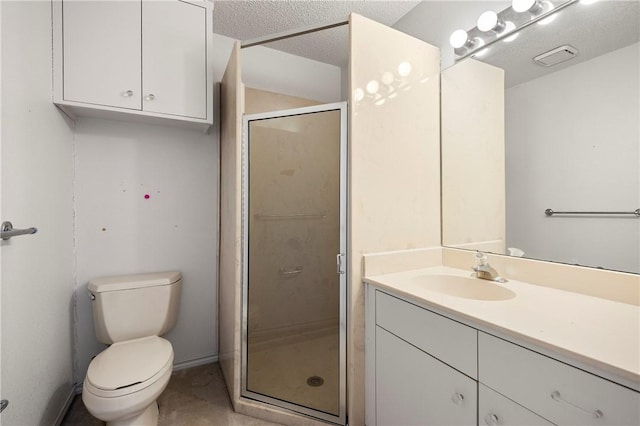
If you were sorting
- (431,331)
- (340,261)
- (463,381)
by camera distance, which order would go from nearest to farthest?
(463,381), (431,331), (340,261)

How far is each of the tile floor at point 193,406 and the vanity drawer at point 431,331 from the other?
0.97m

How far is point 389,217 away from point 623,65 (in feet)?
3.47

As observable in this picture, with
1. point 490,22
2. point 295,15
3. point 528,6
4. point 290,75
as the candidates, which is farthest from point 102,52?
point 528,6

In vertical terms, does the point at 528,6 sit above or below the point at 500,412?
above

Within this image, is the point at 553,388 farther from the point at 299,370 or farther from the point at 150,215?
the point at 150,215

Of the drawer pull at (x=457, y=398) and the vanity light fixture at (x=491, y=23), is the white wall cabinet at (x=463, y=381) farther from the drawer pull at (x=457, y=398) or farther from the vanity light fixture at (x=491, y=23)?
the vanity light fixture at (x=491, y=23)

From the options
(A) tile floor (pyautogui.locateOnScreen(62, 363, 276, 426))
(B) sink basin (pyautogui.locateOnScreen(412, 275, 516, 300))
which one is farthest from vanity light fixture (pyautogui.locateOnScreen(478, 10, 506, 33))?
(A) tile floor (pyautogui.locateOnScreen(62, 363, 276, 426))

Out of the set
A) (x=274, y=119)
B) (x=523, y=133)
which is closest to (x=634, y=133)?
(x=523, y=133)

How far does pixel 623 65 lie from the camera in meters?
1.07

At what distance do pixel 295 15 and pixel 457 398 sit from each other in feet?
7.83

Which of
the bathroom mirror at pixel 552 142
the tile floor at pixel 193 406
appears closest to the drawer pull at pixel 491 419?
the bathroom mirror at pixel 552 142

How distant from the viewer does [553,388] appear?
0.78 meters

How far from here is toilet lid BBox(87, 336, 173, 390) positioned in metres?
1.33

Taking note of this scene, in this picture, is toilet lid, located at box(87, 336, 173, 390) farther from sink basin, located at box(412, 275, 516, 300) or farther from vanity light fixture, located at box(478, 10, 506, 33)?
vanity light fixture, located at box(478, 10, 506, 33)
